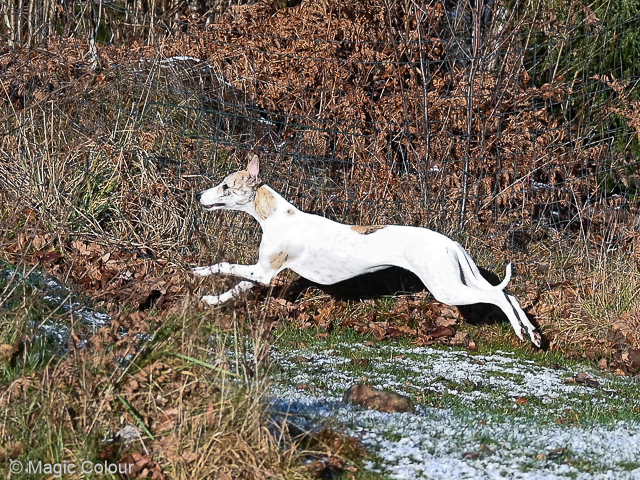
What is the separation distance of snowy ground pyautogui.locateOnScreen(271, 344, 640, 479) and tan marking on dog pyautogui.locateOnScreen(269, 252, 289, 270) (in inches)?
33.0

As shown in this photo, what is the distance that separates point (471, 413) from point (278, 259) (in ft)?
7.96

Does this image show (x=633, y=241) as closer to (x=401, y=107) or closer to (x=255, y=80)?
(x=401, y=107)

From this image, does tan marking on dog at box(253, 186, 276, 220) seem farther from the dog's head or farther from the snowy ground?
the snowy ground

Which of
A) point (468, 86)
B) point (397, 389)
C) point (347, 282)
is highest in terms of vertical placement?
point (468, 86)

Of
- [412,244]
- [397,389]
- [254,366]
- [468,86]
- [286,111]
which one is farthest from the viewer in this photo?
[286,111]

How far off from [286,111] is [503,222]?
2689mm

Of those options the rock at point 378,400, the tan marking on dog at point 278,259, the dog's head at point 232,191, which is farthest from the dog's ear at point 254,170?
the rock at point 378,400

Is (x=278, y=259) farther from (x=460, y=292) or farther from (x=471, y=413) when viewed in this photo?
(x=471, y=413)

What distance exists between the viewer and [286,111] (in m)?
9.58

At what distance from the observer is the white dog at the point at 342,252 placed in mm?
6648

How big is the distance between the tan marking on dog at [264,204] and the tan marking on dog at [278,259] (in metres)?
0.32

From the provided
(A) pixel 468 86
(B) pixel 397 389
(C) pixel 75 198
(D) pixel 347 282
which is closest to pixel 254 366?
(B) pixel 397 389

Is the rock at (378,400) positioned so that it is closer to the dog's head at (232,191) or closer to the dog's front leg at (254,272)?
the dog's front leg at (254,272)

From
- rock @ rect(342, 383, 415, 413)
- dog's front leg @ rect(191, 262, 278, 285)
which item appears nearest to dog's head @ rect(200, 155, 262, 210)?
dog's front leg @ rect(191, 262, 278, 285)
